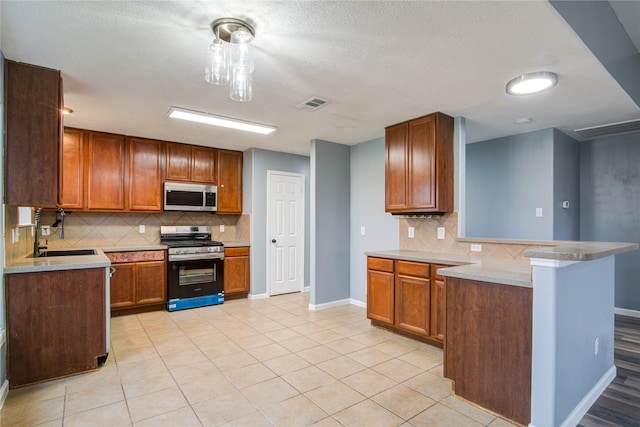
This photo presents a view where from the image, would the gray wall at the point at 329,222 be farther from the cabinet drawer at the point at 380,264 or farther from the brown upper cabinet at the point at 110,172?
the brown upper cabinet at the point at 110,172

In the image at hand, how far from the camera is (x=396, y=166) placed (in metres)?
3.92

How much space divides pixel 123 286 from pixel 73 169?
1612mm

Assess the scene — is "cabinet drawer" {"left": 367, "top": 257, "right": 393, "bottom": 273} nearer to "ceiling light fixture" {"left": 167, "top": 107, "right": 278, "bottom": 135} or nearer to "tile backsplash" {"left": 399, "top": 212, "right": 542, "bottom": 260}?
"tile backsplash" {"left": 399, "top": 212, "right": 542, "bottom": 260}

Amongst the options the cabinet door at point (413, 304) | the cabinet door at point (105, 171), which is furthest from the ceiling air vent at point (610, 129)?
the cabinet door at point (105, 171)

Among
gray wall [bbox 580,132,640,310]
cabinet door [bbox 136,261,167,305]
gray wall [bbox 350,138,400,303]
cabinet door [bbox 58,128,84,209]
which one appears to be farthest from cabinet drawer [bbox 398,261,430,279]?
cabinet door [bbox 58,128,84,209]

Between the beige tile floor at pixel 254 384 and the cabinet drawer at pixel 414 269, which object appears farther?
the cabinet drawer at pixel 414 269

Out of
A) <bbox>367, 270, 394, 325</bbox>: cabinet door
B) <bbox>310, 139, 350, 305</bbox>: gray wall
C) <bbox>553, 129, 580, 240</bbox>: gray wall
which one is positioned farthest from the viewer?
<bbox>310, 139, 350, 305</bbox>: gray wall

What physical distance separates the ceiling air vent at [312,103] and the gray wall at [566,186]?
290 cm

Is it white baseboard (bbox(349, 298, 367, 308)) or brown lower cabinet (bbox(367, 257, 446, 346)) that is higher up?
brown lower cabinet (bbox(367, 257, 446, 346))

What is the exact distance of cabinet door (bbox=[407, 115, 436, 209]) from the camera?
352cm

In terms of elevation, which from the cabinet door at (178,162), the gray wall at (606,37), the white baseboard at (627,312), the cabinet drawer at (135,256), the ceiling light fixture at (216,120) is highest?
the gray wall at (606,37)

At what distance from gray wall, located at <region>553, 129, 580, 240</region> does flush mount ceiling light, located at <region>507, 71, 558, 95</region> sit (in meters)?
1.75

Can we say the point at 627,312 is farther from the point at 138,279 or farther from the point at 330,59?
the point at 138,279

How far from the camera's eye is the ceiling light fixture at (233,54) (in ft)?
6.35
